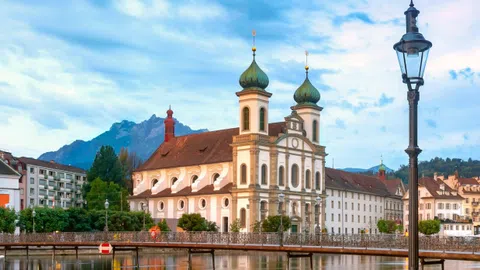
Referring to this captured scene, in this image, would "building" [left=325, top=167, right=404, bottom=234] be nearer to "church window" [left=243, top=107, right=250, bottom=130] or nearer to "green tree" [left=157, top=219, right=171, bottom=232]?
"church window" [left=243, top=107, right=250, bottom=130]

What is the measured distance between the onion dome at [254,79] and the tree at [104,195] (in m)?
29.6

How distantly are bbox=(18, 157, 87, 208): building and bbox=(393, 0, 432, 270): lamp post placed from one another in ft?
437

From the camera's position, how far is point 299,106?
11706 cm

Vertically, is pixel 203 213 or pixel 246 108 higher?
pixel 246 108

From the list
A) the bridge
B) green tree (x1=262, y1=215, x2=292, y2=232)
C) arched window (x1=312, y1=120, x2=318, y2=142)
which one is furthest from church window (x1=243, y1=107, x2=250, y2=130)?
the bridge

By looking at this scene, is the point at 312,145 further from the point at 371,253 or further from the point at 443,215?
the point at 371,253

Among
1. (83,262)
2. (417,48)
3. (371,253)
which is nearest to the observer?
(417,48)

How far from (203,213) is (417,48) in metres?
99.4

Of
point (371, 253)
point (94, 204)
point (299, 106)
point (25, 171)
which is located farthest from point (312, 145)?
point (371, 253)

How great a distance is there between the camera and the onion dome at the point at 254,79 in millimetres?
106875

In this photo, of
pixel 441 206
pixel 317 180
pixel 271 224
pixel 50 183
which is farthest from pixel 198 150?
pixel 441 206

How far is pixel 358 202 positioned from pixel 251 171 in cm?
3810

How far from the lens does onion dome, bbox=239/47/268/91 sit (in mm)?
106875

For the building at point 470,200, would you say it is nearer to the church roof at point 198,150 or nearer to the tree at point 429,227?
the tree at point 429,227
